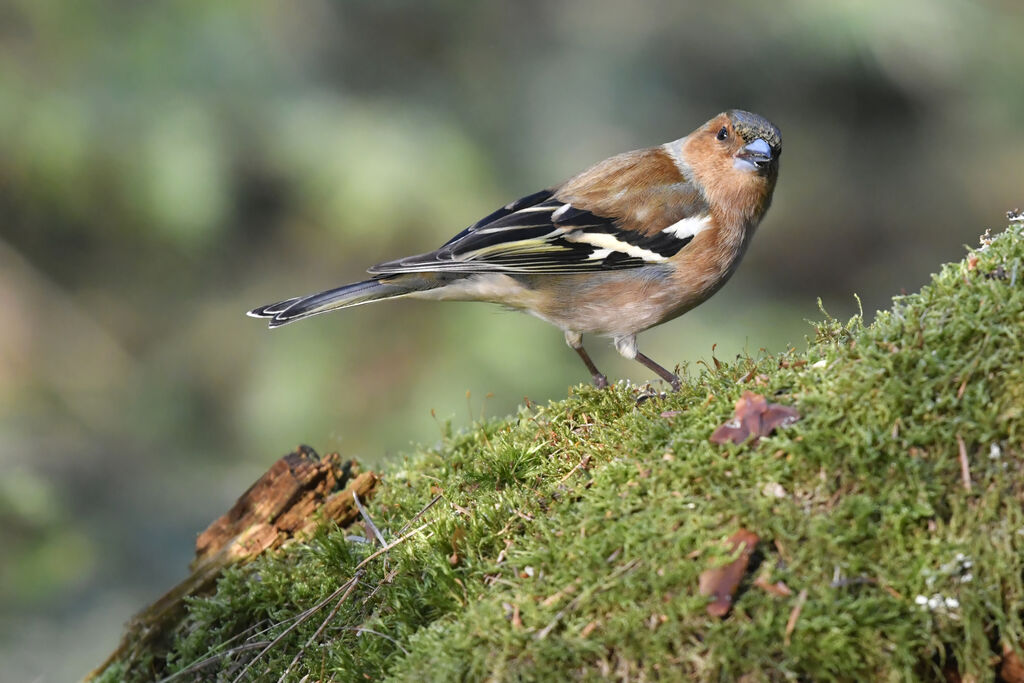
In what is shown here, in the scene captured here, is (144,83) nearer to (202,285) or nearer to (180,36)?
(180,36)

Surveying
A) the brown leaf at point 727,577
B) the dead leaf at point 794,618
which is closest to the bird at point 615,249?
the brown leaf at point 727,577

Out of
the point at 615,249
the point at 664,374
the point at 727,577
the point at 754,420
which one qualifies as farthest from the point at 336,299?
the point at 727,577

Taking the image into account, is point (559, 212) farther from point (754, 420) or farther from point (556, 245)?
point (754, 420)

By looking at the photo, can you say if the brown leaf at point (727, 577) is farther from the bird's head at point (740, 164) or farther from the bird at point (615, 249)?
the bird's head at point (740, 164)

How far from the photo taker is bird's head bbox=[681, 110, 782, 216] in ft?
14.9

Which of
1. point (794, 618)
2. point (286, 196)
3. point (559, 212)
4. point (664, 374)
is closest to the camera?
point (794, 618)

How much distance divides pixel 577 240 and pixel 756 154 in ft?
3.24

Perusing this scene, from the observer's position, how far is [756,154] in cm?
452

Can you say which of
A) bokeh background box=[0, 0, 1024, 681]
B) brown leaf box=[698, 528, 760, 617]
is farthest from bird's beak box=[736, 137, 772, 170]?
brown leaf box=[698, 528, 760, 617]

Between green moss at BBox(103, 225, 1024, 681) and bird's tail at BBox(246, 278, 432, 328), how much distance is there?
1960 mm

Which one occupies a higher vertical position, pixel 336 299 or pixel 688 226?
pixel 336 299

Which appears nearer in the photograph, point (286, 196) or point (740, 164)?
point (740, 164)

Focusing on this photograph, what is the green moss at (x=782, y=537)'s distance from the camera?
2039mm

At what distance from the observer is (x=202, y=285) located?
776 cm
